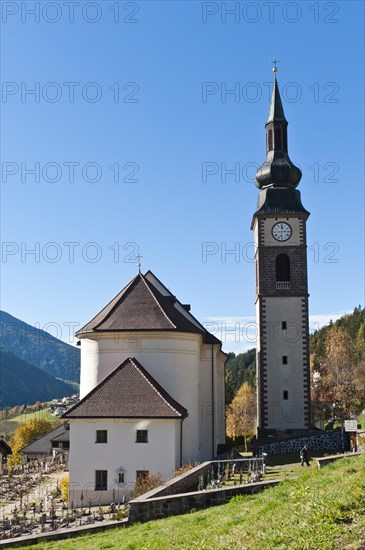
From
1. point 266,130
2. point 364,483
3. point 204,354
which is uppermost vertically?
point 266,130

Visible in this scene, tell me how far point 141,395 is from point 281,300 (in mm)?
13722

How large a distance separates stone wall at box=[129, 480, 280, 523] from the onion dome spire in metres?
29.4

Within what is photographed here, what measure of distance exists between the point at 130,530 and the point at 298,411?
86.9 feet

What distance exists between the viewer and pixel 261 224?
141ft

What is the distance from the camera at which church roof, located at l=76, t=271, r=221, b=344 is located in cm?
3612

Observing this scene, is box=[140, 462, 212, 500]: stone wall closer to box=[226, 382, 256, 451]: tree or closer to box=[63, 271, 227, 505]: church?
box=[63, 271, 227, 505]: church

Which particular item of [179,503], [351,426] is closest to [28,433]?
[351,426]

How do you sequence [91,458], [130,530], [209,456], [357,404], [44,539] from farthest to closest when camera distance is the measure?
[357,404]
[209,456]
[91,458]
[44,539]
[130,530]

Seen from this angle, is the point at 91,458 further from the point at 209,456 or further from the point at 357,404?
the point at 357,404

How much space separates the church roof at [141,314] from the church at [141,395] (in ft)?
0.19

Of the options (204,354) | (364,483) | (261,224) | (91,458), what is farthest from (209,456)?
(364,483)

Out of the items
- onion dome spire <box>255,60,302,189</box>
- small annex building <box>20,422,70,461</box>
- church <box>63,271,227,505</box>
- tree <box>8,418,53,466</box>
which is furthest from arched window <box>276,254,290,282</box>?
tree <box>8,418,53,466</box>

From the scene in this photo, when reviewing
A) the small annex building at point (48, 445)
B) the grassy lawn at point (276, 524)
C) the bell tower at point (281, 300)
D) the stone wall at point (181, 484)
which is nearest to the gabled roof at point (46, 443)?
the small annex building at point (48, 445)

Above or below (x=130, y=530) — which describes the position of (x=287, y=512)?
above
